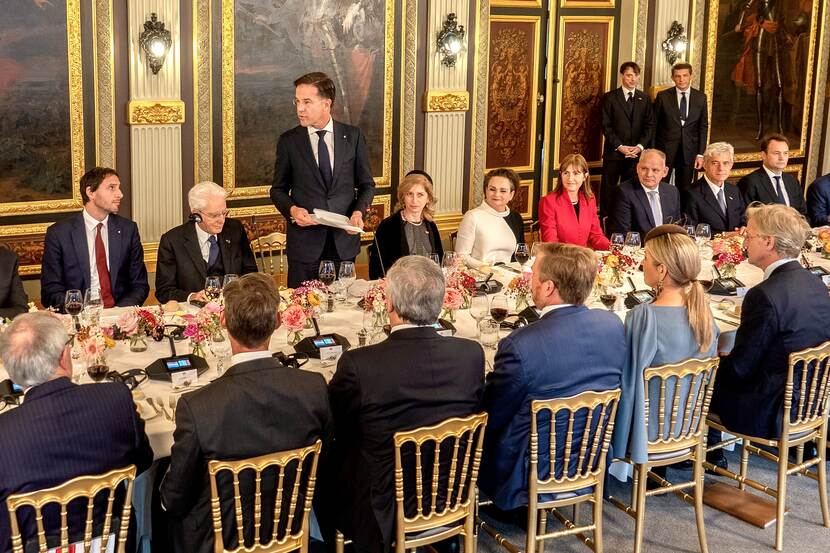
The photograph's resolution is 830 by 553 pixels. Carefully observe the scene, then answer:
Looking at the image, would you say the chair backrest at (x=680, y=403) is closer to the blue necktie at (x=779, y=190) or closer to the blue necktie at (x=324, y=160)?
the blue necktie at (x=324, y=160)

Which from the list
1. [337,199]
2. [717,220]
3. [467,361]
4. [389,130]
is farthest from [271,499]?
[389,130]

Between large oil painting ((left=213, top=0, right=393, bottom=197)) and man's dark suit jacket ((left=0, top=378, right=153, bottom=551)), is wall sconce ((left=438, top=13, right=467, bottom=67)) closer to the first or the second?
large oil painting ((left=213, top=0, right=393, bottom=197))

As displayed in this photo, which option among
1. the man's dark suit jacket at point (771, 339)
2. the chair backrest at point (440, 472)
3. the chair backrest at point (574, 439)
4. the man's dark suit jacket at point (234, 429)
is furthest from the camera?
the man's dark suit jacket at point (771, 339)

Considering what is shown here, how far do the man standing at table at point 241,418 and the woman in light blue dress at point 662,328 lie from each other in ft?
4.62

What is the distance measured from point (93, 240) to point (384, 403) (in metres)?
2.91

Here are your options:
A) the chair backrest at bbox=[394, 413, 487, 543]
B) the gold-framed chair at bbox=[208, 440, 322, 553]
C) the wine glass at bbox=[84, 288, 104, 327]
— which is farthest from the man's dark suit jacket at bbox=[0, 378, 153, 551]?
the wine glass at bbox=[84, 288, 104, 327]

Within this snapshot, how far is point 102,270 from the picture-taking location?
Answer: 5871 millimetres

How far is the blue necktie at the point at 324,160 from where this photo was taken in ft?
21.2

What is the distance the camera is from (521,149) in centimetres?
1039

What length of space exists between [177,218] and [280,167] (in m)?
2.18

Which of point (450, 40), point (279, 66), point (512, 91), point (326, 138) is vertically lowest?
point (326, 138)

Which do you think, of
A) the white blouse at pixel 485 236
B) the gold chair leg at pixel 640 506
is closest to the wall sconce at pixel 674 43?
the white blouse at pixel 485 236

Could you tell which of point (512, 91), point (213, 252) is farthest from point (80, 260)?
point (512, 91)

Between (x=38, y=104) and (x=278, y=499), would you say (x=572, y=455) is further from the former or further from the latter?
(x=38, y=104)
